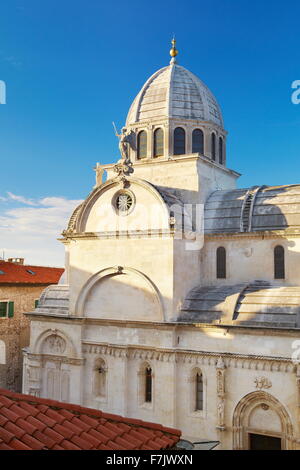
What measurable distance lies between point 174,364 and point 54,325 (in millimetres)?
6511

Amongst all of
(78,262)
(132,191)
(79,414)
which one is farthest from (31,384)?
(79,414)

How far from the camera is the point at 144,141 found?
80.7 feet

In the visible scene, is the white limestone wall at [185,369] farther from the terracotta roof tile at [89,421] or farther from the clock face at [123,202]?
the terracotta roof tile at [89,421]

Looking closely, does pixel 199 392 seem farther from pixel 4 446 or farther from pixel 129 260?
pixel 4 446

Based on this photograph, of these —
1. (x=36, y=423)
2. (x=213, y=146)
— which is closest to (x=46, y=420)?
(x=36, y=423)

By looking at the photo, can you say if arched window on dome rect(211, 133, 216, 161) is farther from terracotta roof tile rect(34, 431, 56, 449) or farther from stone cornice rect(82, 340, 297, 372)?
terracotta roof tile rect(34, 431, 56, 449)

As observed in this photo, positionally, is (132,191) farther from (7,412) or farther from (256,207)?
(7,412)

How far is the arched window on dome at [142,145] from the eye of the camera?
965 inches

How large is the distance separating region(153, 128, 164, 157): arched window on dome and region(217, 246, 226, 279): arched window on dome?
20.9ft

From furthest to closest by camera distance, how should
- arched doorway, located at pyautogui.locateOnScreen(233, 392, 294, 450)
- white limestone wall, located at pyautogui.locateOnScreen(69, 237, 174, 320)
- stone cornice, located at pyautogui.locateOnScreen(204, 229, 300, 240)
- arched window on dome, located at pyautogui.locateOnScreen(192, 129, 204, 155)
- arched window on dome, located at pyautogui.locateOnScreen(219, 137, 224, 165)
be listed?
1. arched window on dome, located at pyautogui.locateOnScreen(219, 137, 224, 165)
2. arched window on dome, located at pyautogui.locateOnScreen(192, 129, 204, 155)
3. white limestone wall, located at pyautogui.locateOnScreen(69, 237, 174, 320)
4. stone cornice, located at pyautogui.locateOnScreen(204, 229, 300, 240)
5. arched doorway, located at pyautogui.locateOnScreen(233, 392, 294, 450)

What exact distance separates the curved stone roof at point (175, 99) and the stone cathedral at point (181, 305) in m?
0.54

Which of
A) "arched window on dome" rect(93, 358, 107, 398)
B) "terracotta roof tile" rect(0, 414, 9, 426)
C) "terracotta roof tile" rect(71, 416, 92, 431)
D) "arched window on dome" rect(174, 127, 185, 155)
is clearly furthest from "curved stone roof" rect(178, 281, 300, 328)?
"terracotta roof tile" rect(0, 414, 9, 426)

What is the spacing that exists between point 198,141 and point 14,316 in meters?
16.0

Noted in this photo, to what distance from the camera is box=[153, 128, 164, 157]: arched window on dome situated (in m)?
24.0
